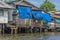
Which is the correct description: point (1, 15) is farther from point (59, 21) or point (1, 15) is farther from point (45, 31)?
point (59, 21)

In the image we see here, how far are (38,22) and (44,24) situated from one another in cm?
152

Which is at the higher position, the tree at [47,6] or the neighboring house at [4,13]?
the tree at [47,6]

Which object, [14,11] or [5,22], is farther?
[14,11]

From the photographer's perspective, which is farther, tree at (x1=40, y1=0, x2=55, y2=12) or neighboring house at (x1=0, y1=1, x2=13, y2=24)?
tree at (x1=40, y1=0, x2=55, y2=12)

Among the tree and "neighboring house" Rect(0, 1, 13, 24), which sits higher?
the tree

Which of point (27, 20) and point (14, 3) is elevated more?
point (14, 3)

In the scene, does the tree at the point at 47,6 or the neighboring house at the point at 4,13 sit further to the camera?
the tree at the point at 47,6

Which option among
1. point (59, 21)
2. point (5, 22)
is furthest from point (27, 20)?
point (59, 21)

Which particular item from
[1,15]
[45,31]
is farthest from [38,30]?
[1,15]

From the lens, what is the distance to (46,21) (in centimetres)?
4469

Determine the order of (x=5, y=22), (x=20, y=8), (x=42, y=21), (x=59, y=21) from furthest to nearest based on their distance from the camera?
(x=59, y=21) → (x=42, y=21) → (x=20, y=8) → (x=5, y=22)

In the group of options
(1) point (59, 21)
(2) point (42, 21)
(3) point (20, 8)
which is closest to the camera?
(3) point (20, 8)

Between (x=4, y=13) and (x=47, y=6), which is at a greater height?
(x=47, y=6)

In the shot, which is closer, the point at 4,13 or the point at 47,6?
the point at 4,13
